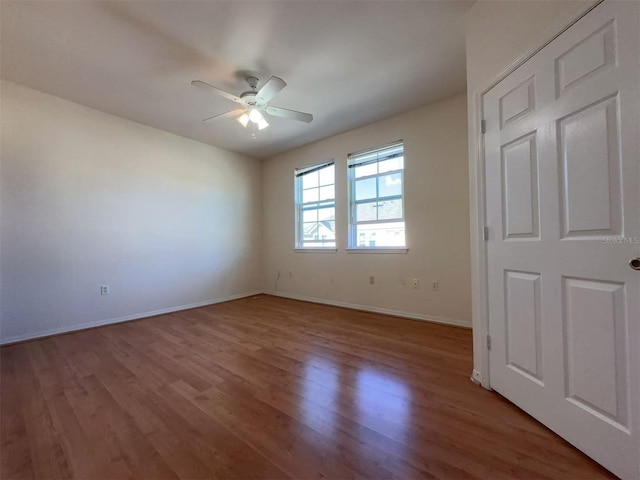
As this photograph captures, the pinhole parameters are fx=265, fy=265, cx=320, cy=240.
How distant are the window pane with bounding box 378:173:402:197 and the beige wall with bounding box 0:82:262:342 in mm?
2778

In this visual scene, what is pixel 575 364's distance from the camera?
1278 millimetres

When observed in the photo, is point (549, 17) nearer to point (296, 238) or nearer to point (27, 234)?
point (296, 238)

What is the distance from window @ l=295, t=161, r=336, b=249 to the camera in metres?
4.52

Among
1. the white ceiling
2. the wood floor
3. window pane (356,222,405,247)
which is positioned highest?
the white ceiling

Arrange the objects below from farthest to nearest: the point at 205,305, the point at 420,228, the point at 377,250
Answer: the point at 205,305
the point at 377,250
the point at 420,228

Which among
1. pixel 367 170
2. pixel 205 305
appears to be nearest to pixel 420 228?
pixel 367 170

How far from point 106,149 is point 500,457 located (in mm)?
4775

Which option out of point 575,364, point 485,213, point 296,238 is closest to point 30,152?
point 296,238

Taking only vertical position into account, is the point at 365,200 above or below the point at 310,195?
below

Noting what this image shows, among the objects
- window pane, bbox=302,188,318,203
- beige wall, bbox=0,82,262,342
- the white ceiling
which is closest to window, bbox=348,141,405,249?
the white ceiling

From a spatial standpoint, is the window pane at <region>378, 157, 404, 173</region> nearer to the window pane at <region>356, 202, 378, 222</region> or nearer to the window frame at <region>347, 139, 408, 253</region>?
the window frame at <region>347, 139, 408, 253</region>

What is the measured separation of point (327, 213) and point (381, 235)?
3.63 feet

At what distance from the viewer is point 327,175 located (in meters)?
4.57

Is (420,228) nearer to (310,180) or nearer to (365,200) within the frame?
(365,200)
